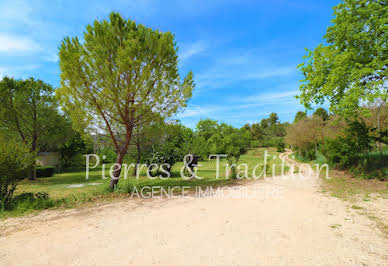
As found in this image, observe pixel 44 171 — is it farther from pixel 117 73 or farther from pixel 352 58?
pixel 352 58

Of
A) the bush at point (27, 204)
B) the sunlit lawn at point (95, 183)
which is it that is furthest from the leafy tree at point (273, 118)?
the bush at point (27, 204)

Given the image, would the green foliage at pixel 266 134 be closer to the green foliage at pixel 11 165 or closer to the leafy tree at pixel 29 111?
the leafy tree at pixel 29 111

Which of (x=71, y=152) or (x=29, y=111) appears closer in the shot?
(x=29, y=111)

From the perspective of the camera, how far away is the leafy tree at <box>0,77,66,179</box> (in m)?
14.7

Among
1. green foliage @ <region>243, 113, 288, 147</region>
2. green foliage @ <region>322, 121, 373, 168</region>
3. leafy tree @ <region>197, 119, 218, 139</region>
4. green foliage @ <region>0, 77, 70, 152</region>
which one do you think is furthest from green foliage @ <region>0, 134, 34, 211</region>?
green foliage @ <region>243, 113, 288, 147</region>

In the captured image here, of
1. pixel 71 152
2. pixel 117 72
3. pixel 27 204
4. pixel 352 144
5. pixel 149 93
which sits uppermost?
pixel 117 72

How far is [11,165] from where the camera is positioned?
588 centimetres

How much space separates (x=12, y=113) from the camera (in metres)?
14.8

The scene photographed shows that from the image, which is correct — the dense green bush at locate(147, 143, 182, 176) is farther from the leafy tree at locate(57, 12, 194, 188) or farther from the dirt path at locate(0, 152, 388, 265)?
the dirt path at locate(0, 152, 388, 265)

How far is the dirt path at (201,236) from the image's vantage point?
2861mm

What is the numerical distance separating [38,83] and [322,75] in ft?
71.1

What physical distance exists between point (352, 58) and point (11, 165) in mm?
15020

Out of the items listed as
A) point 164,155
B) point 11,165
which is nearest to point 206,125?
point 164,155

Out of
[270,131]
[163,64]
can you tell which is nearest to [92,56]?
[163,64]
